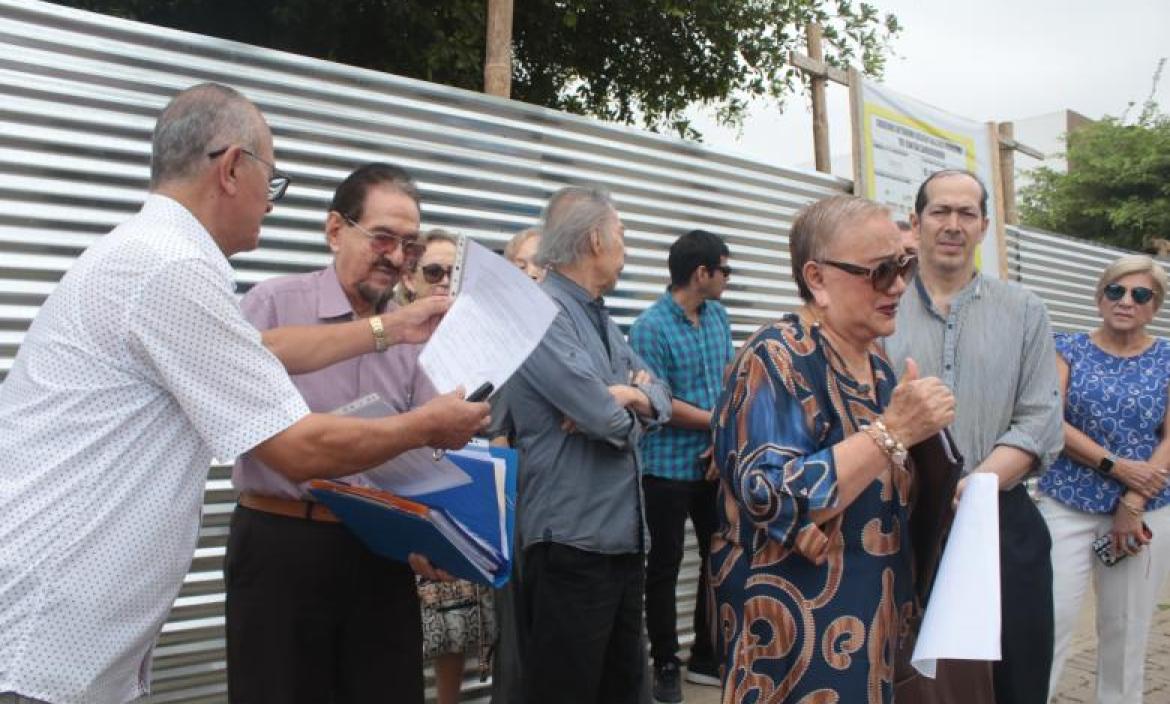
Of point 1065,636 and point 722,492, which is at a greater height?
point 722,492

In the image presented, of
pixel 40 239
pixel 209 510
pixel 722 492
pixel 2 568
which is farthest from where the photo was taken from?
pixel 209 510

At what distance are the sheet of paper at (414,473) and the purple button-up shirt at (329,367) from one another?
12.6 inches

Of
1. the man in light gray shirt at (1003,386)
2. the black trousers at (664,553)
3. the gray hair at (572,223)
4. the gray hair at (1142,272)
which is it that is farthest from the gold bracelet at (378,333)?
the gray hair at (1142,272)

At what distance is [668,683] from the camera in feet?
15.9

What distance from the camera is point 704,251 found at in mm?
5031

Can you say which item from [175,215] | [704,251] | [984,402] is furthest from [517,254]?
[175,215]

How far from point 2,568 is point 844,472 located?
157 centimetres

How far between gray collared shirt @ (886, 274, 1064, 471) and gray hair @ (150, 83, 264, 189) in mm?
2126

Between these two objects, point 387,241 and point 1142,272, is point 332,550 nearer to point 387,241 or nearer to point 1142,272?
point 387,241

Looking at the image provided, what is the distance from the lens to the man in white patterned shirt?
1.69 metres

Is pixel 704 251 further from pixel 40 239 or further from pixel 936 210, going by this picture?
pixel 40 239

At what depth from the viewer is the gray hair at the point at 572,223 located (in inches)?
135

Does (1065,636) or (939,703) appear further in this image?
(1065,636)

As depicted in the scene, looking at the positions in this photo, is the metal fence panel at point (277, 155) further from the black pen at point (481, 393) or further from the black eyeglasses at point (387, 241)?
the black pen at point (481, 393)
